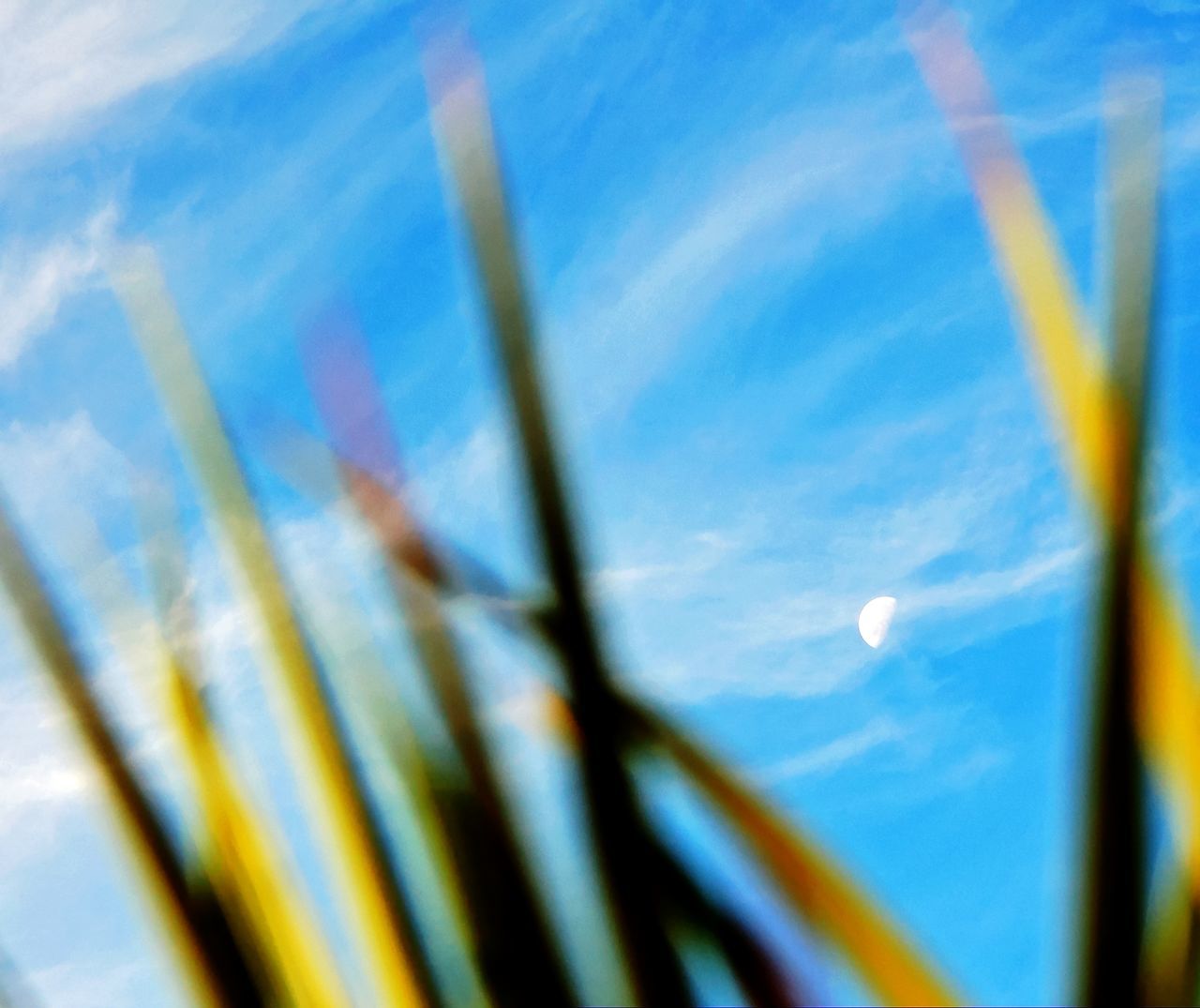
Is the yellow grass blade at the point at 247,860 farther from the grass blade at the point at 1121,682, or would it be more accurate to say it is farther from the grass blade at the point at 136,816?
the grass blade at the point at 1121,682

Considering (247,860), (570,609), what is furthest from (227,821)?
(570,609)

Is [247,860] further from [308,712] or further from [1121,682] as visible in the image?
[1121,682]

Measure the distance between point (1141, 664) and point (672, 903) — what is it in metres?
0.17

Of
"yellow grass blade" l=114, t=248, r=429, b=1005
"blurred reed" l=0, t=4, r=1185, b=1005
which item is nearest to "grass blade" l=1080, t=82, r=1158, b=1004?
"blurred reed" l=0, t=4, r=1185, b=1005

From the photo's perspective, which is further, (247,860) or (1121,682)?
(247,860)

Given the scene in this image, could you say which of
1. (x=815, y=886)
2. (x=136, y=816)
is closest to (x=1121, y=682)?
(x=815, y=886)

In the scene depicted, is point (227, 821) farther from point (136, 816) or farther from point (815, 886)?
point (815, 886)

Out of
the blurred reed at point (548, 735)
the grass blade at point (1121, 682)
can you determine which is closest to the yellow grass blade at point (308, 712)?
the blurred reed at point (548, 735)

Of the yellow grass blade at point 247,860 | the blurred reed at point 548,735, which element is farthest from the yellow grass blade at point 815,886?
the yellow grass blade at point 247,860

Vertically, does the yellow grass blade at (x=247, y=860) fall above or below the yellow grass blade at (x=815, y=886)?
above

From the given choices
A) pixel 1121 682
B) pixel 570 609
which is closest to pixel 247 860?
pixel 570 609

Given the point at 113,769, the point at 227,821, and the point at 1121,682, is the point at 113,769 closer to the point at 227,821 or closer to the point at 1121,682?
the point at 227,821

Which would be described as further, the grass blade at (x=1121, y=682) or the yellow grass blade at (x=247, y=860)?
the yellow grass blade at (x=247, y=860)

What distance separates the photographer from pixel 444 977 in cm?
45
